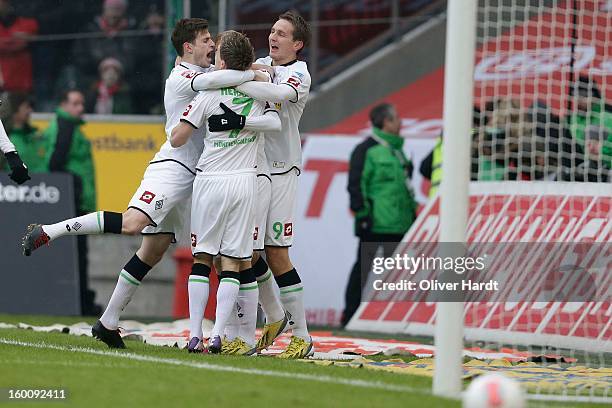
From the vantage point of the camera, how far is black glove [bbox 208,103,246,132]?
9.26 m

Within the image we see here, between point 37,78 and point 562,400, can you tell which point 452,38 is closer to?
point 562,400

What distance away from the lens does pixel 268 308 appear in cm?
994

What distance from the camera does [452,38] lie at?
22.9 feet

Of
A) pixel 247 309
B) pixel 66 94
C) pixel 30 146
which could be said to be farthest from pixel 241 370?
pixel 66 94

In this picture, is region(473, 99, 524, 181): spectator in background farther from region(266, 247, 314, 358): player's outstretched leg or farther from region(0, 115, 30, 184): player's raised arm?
region(0, 115, 30, 184): player's raised arm

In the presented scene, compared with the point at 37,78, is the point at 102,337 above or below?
below

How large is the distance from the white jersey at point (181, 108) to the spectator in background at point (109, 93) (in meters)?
7.84

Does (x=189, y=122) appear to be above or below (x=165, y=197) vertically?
above

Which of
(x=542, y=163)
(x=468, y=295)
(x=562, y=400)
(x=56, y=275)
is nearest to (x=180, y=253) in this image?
(x=56, y=275)

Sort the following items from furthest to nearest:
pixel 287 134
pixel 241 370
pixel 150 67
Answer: pixel 150 67
pixel 287 134
pixel 241 370

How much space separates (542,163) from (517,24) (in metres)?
1.18

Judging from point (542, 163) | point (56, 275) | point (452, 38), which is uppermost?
point (452, 38)

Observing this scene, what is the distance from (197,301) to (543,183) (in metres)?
3.83

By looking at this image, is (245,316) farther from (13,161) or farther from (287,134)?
(13,161)
